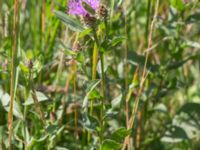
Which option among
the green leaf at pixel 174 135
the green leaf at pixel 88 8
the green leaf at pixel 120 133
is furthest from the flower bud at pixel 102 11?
the green leaf at pixel 174 135

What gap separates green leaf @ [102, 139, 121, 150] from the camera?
3.20 feet

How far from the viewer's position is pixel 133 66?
4.49ft

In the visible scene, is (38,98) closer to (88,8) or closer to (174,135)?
(88,8)

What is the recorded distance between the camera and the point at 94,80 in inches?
37.3

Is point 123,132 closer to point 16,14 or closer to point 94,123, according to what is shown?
point 94,123

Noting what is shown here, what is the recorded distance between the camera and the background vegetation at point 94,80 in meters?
0.98

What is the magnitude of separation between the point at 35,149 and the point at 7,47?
243mm

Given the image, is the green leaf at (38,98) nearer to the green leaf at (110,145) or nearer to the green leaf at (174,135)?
the green leaf at (110,145)

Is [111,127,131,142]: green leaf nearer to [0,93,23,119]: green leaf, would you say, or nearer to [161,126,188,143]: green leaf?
[0,93,23,119]: green leaf

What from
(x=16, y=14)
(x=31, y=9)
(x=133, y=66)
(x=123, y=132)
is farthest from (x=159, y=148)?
(x=16, y=14)

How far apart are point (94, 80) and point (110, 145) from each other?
150 mm

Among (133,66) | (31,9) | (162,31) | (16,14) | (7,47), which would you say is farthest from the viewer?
(31,9)

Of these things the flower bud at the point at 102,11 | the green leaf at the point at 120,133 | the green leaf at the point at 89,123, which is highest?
the flower bud at the point at 102,11

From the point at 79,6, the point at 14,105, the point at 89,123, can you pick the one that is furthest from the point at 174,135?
the point at 79,6
